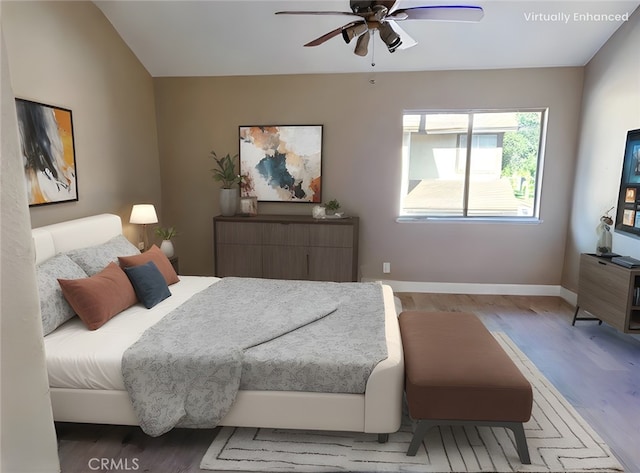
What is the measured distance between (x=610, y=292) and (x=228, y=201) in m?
3.80

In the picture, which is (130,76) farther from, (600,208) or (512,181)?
(600,208)

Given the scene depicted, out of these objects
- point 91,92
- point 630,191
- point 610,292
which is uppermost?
point 91,92

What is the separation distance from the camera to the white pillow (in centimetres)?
226

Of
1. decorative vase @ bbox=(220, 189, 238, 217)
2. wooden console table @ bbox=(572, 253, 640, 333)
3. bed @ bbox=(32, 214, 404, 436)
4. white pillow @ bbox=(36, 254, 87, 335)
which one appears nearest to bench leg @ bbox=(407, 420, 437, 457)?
bed @ bbox=(32, 214, 404, 436)

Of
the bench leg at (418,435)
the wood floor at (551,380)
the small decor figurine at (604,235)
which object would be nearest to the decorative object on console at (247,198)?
the wood floor at (551,380)

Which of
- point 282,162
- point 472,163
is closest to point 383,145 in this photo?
point 472,163

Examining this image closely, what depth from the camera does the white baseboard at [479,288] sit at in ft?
15.3

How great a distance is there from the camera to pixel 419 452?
6.73 ft

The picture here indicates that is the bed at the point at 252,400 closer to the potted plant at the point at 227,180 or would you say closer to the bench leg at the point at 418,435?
the bench leg at the point at 418,435

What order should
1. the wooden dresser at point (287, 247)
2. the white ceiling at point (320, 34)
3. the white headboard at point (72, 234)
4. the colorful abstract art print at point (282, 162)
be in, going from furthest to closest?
1. the colorful abstract art print at point (282, 162)
2. the wooden dresser at point (287, 247)
3. the white ceiling at point (320, 34)
4. the white headboard at point (72, 234)

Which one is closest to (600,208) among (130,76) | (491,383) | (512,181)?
(512,181)

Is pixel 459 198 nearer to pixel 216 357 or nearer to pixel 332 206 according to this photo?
pixel 332 206

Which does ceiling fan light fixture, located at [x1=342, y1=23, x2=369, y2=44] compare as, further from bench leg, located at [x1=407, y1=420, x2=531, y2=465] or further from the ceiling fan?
bench leg, located at [x1=407, y1=420, x2=531, y2=465]

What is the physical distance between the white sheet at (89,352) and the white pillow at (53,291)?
7cm
